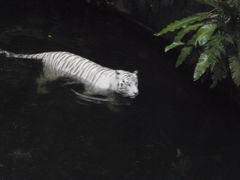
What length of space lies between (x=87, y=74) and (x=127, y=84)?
0.69m

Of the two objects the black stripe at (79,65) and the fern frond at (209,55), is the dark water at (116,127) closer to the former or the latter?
the black stripe at (79,65)

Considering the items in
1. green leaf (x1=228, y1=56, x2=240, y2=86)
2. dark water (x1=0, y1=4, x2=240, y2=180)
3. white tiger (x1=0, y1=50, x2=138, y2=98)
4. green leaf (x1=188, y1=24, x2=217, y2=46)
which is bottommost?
dark water (x1=0, y1=4, x2=240, y2=180)

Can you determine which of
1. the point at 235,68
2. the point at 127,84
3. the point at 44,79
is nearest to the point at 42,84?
the point at 44,79

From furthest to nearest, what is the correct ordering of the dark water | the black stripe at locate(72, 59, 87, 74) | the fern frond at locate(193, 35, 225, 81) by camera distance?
the black stripe at locate(72, 59, 87, 74), the fern frond at locate(193, 35, 225, 81), the dark water

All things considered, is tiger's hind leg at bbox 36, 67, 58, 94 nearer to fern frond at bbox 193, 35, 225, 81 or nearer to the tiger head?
the tiger head

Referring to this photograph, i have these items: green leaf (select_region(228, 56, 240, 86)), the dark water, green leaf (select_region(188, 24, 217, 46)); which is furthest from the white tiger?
green leaf (select_region(228, 56, 240, 86))

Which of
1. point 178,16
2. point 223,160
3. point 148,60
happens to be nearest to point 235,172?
point 223,160

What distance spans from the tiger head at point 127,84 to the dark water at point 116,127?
224 mm

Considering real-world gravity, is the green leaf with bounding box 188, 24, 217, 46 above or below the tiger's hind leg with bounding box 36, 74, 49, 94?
above

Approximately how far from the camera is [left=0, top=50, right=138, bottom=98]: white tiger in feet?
20.4

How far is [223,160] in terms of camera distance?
18.1ft

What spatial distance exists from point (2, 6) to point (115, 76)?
14.4 ft

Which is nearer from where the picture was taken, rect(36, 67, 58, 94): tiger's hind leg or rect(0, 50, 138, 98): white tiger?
rect(0, 50, 138, 98): white tiger

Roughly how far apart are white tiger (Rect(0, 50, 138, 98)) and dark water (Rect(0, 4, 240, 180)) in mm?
180
